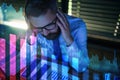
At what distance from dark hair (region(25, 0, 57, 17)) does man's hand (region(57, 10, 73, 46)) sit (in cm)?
8

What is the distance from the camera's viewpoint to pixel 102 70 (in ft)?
10.0

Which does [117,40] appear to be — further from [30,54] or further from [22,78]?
[22,78]

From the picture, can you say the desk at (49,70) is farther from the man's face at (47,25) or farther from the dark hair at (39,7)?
the dark hair at (39,7)

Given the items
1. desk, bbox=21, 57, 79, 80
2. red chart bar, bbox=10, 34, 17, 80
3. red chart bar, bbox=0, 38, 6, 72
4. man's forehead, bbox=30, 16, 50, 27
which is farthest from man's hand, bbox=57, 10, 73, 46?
red chart bar, bbox=0, 38, 6, 72

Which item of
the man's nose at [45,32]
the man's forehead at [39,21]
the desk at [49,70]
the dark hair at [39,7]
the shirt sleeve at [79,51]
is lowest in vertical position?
the desk at [49,70]

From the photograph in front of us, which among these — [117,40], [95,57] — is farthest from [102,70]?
[117,40]

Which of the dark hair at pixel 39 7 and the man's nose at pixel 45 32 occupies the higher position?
the dark hair at pixel 39 7

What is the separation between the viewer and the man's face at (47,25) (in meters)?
3.18

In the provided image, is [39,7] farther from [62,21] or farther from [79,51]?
[79,51]

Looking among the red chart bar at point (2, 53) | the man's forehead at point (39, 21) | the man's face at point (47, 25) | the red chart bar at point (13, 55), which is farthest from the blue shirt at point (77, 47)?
the red chart bar at point (2, 53)

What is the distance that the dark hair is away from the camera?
3143 millimetres

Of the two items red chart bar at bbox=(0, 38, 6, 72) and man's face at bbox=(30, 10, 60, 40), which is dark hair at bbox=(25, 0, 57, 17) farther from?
red chart bar at bbox=(0, 38, 6, 72)

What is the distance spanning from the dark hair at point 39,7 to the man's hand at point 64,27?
82 millimetres

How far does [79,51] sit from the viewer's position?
10.4ft
